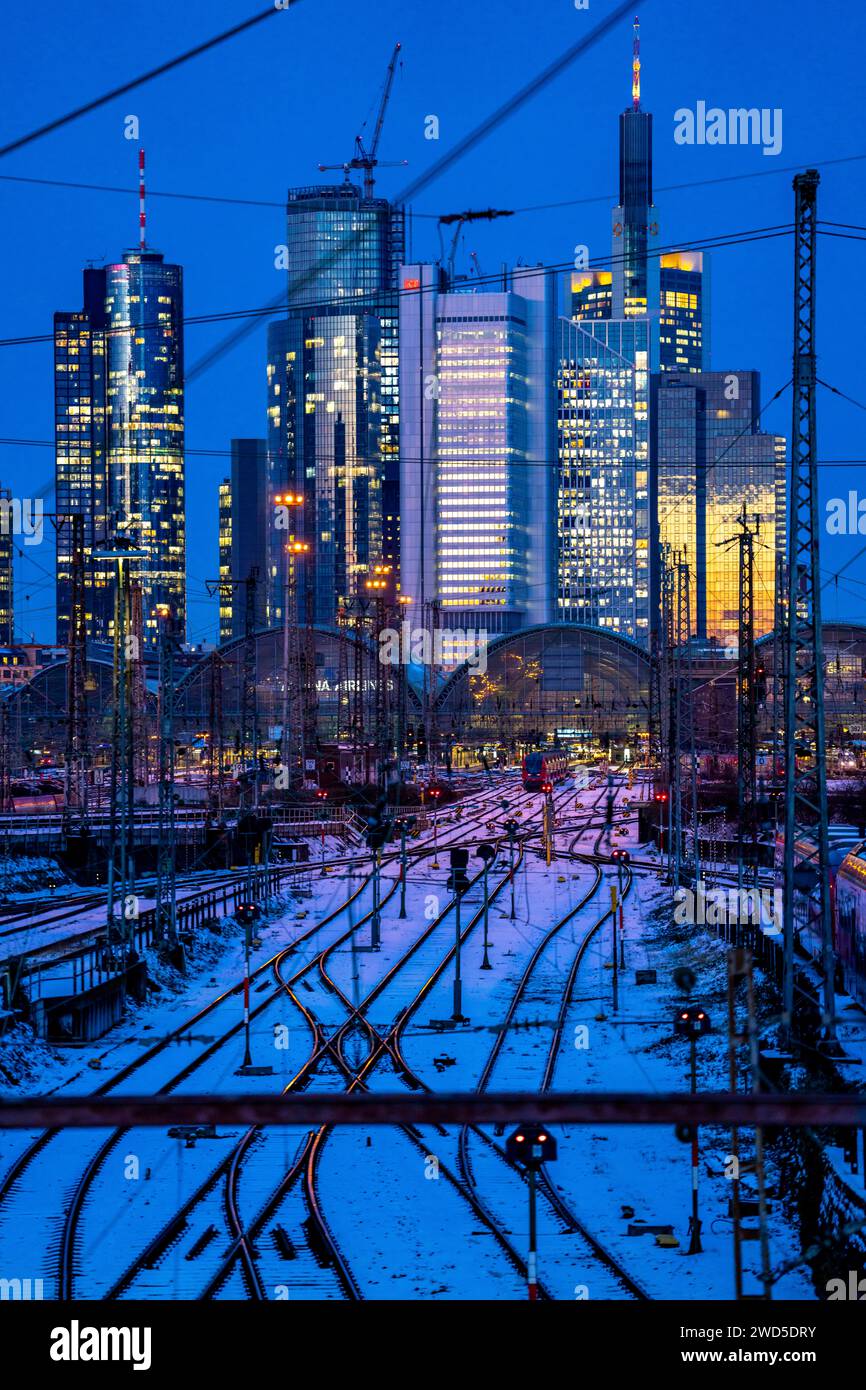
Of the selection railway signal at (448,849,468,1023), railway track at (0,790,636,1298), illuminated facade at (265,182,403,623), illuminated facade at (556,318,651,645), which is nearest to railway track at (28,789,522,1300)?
railway track at (0,790,636,1298)

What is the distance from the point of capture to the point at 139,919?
26.3m

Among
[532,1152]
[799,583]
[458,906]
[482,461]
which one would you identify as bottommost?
[458,906]

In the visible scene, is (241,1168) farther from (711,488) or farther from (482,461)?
(711,488)

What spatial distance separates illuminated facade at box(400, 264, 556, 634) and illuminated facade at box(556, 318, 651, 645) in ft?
36.9

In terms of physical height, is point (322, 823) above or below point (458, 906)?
below

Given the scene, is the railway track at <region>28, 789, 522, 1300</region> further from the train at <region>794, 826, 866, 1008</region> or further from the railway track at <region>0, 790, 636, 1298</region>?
the train at <region>794, 826, 866, 1008</region>

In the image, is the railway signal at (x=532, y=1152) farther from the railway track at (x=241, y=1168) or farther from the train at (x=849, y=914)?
the train at (x=849, y=914)

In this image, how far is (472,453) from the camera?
14938cm

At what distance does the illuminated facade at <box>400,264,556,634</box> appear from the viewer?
150m

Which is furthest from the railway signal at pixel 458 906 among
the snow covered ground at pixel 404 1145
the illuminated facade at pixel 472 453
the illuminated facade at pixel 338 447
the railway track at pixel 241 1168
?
the illuminated facade at pixel 338 447

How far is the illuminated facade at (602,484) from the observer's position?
6526 inches

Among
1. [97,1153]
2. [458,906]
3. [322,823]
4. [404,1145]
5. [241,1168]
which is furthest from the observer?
[322,823]

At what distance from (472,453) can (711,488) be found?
46105 mm

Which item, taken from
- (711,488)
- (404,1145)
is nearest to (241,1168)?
(404,1145)
